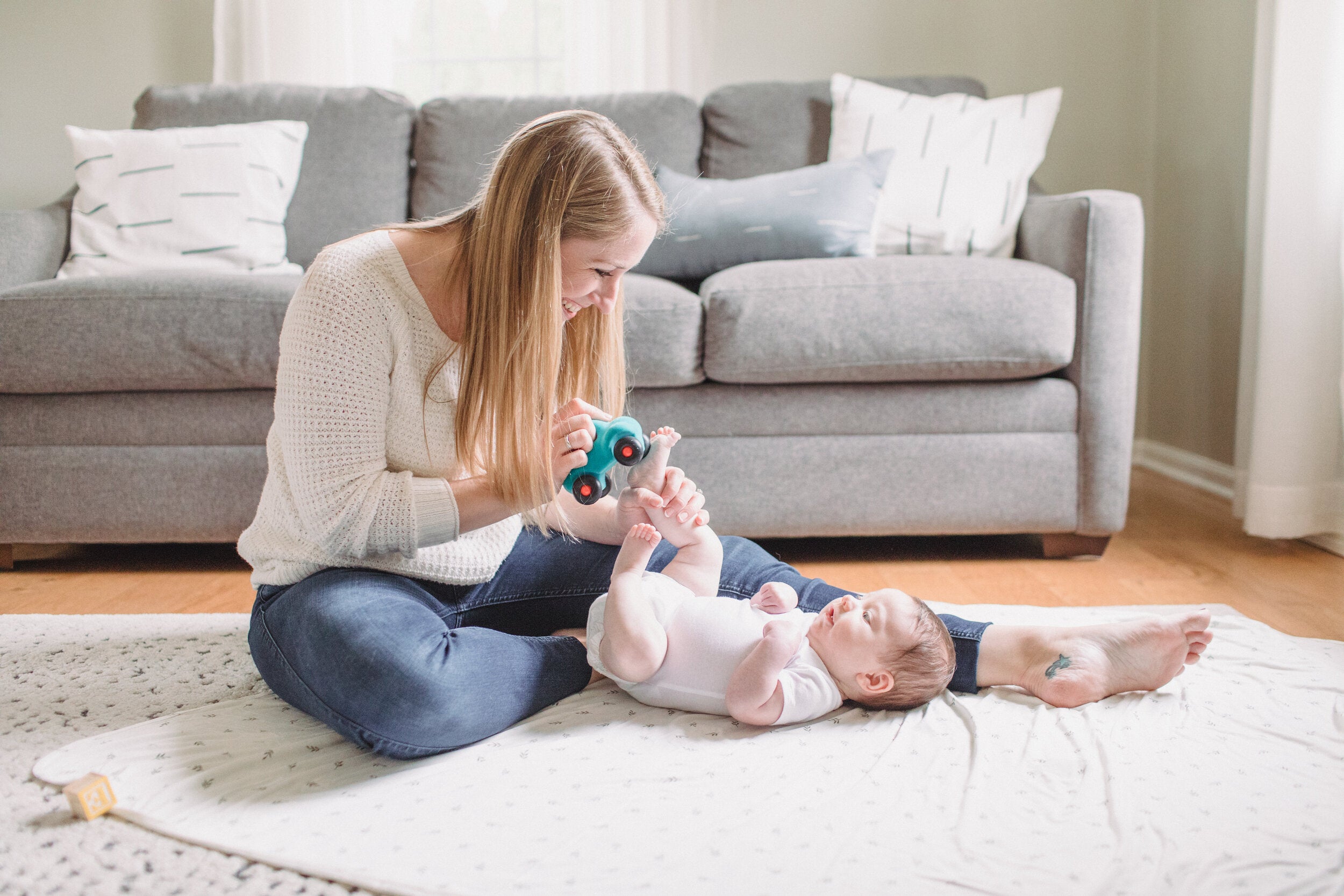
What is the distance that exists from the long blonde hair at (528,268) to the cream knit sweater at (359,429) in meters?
0.04

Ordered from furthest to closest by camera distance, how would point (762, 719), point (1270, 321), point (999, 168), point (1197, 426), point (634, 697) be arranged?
point (1197, 426) < point (999, 168) < point (1270, 321) < point (634, 697) < point (762, 719)

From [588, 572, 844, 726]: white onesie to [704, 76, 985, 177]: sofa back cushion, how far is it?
58.8 inches

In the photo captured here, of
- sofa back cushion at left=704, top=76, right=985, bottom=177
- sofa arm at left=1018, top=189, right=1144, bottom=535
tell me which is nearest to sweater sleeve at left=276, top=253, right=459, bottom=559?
sofa arm at left=1018, top=189, right=1144, bottom=535

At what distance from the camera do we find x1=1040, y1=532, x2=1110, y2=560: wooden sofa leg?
1873mm

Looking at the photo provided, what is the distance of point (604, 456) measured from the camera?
41.6 inches

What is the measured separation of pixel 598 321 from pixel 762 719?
1.65 ft

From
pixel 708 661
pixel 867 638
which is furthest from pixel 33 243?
pixel 867 638

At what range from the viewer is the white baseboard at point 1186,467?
2402 mm

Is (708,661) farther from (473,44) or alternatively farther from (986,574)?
(473,44)

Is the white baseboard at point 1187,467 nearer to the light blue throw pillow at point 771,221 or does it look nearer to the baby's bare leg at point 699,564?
the light blue throw pillow at point 771,221

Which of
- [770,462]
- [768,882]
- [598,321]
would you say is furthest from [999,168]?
[768,882]

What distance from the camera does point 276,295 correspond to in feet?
5.65

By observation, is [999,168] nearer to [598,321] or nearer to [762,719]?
[598,321]

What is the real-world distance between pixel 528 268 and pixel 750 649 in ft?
1.53
